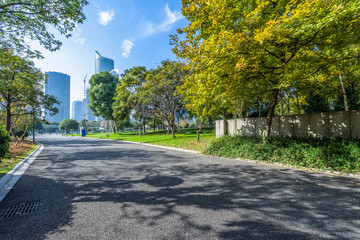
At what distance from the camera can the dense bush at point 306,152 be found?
19.4 ft

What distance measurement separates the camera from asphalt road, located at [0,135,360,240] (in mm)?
2605

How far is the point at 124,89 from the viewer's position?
89.7 ft

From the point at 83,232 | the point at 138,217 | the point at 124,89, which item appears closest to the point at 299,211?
the point at 138,217

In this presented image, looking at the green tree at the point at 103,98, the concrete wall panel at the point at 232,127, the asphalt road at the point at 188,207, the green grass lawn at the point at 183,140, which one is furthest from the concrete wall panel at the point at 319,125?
the green tree at the point at 103,98

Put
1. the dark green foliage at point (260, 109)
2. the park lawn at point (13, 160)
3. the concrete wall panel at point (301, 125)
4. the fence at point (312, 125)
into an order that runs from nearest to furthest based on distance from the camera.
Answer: the park lawn at point (13, 160) < the fence at point (312, 125) < the concrete wall panel at point (301, 125) < the dark green foliage at point (260, 109)

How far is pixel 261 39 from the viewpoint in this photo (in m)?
5.32

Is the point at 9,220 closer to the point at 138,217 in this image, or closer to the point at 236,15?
the point at 138,217

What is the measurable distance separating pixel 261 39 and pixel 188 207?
5.44 m

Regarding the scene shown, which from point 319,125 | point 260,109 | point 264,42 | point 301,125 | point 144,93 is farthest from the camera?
point 260,109

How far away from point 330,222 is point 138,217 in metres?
3.38

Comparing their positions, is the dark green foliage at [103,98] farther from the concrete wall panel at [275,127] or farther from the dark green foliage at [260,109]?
the concrete wall panel at [275,127]

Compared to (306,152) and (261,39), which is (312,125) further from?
(261,39)

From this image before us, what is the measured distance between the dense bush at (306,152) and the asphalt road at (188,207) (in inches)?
37.1

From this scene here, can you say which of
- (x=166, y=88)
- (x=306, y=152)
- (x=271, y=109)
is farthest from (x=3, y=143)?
(x=166, y=88)
